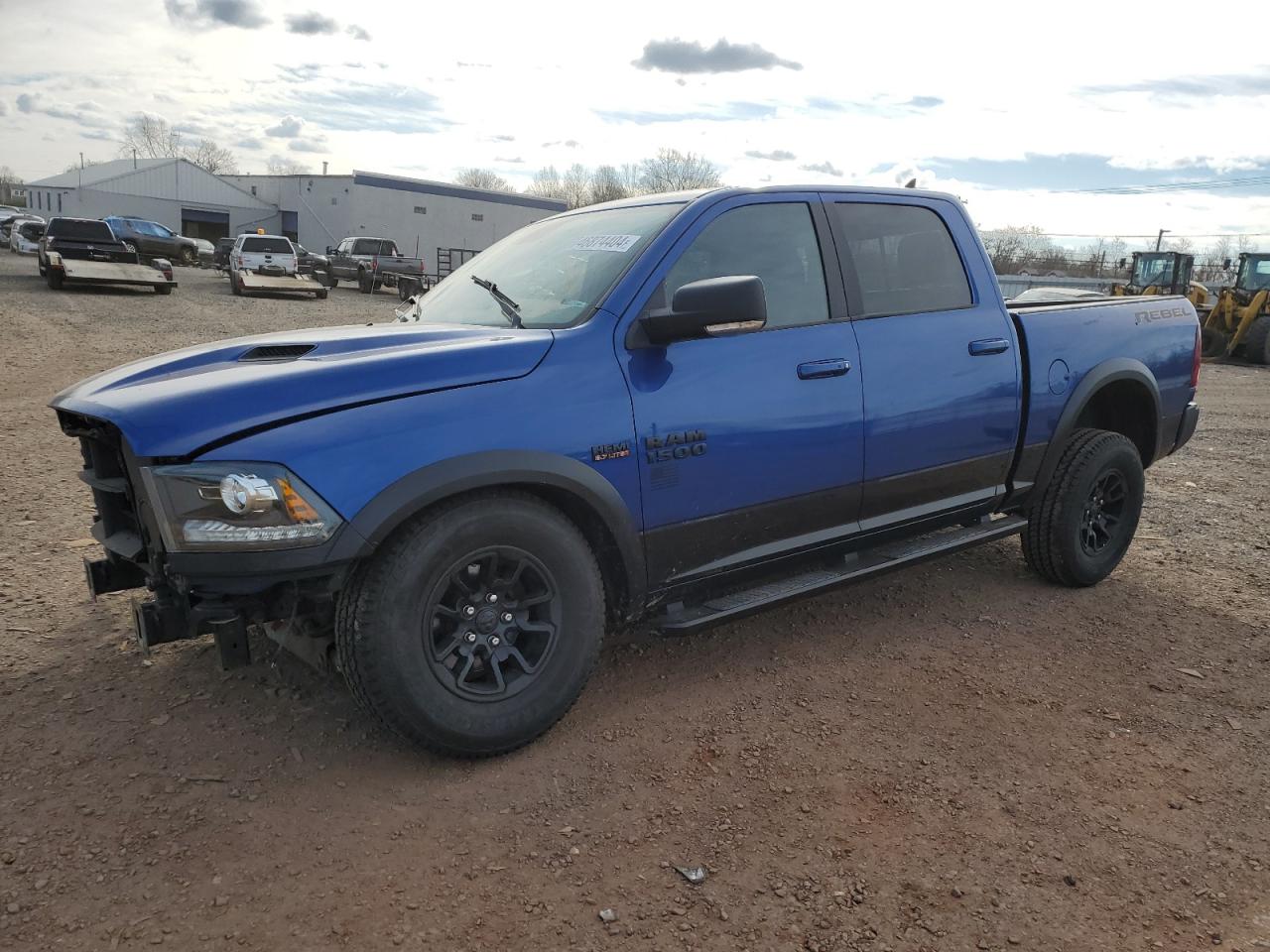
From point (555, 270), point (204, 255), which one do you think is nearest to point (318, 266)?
point (204, 255)

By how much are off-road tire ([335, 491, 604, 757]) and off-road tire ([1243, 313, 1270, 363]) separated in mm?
20014

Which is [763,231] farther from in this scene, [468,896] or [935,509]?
[468,896]

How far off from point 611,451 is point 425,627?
0.83 meters

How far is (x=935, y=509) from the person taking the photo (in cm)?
419

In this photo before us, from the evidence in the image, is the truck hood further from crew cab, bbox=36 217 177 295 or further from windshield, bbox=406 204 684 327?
crew cab, bbox=36 217 177 295

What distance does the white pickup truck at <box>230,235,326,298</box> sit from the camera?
2281 centimetres

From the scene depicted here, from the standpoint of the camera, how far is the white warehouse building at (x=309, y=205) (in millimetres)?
45938

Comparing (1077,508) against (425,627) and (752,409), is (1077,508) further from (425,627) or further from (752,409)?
(425,627)

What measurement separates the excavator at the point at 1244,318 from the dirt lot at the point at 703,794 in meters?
17.1

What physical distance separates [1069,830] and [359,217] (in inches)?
1883

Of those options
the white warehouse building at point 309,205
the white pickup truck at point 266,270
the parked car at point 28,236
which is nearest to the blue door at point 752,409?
the white pickup truck at point 266,270

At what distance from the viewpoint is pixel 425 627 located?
9.40ft

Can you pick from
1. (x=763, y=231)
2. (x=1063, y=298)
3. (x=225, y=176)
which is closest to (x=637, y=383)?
(x=763, y=231)

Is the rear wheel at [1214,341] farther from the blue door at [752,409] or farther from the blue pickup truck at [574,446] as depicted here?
the blue door at [752,409]
